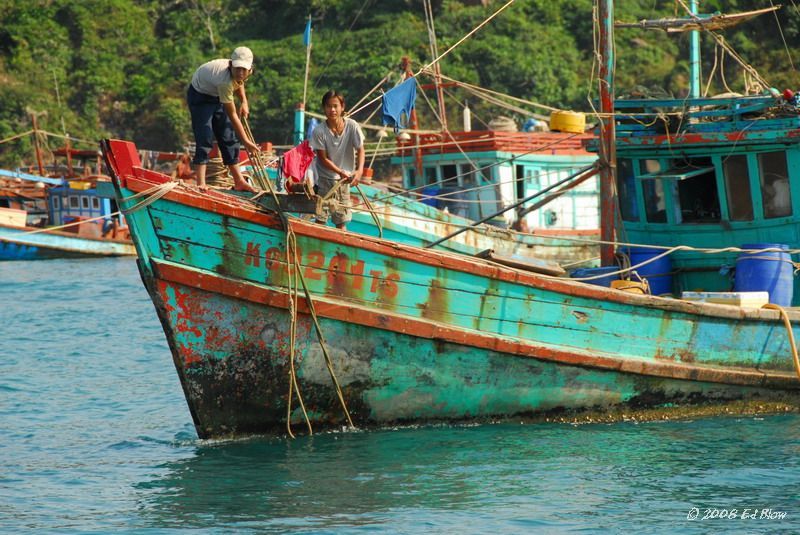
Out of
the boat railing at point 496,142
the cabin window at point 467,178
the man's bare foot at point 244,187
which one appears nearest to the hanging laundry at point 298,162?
the man's bare foot at point 244,187

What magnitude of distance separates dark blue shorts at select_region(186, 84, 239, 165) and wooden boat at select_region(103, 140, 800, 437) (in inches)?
24.7

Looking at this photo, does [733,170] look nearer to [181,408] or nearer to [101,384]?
[181,408]

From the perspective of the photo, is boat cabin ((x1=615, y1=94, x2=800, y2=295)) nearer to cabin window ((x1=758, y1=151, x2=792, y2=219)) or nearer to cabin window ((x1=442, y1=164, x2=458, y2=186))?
cabin window ((x1=758, y1=151, x2=792, y2=219))

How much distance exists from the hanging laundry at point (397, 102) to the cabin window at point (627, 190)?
2218mm

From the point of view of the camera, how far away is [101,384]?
13695 mm

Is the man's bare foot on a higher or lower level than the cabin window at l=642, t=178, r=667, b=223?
higher

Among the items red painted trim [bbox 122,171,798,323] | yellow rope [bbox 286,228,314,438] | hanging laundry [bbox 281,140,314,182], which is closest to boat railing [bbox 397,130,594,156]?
hanging laundry [bbox 281,140,314,182]

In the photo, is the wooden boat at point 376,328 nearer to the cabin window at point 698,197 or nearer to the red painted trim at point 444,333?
the red painted trim at point 444,333

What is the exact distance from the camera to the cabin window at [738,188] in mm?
11188

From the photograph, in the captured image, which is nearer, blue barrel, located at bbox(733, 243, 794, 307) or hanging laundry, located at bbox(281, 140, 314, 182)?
hanging laundry, located at bbox(281, 140, 314, 182)

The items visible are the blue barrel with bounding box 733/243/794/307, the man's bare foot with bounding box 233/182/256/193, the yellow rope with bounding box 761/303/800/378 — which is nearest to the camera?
the man's bare foot with bounding box 233/182/256/193

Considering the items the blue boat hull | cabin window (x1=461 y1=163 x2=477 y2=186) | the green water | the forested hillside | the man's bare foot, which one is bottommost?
the green water

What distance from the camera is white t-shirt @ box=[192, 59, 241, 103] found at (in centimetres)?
927

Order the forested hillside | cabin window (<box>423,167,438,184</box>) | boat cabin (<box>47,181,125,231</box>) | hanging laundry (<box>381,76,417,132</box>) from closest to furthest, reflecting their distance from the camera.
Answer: hanging laundry (<box>381,76,417,132</box>) → cabin window (<box>423,167,438,184</box>) → boat cabin (<box>47,181,125,231</box>) → the forested hillside
